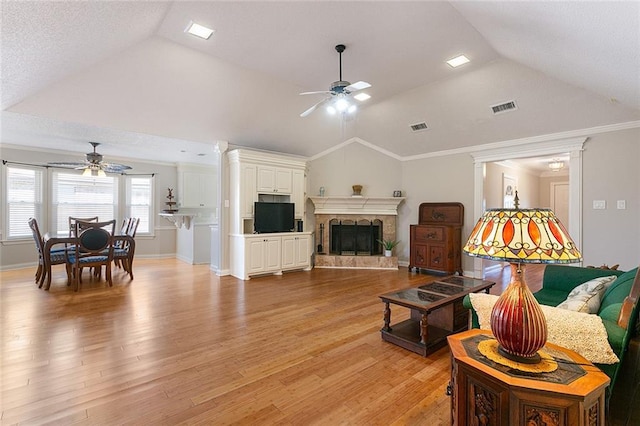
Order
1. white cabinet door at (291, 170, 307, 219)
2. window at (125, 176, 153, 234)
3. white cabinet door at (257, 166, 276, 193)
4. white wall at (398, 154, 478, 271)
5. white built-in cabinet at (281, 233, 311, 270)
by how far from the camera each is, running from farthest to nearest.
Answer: window at (125, 176, 153, 234) < white cabinet door at (291, 170, 307, 219) < white wall at (398, 154, 478, 271) < white built-in cabinet at (281, 233, 311, 270) < white cabinet door at (257, 166, 276, 193)

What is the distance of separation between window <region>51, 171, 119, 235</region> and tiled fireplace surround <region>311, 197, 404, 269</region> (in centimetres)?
520

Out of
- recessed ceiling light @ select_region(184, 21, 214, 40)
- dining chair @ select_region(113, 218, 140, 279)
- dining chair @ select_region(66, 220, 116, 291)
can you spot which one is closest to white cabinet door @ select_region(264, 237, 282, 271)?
dining chair @ select_region(113, 218, 140, 279)

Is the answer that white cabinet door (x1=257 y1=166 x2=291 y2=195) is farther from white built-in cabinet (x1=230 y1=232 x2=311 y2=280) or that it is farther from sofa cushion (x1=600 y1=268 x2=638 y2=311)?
sofa cushion (x1=600 y1=268 x2=638 y2=311)

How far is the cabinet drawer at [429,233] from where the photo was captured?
588cm

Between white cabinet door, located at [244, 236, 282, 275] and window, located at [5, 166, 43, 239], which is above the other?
window, located at [5, 166, 43, 239]

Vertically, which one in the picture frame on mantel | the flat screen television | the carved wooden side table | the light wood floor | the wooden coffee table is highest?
the picture frame on mantel

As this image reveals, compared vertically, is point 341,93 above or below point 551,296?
above

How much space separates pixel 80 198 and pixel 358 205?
669cm

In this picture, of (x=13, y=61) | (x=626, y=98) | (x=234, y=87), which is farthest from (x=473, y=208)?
(x=13, y=61)

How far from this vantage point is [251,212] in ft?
18.7

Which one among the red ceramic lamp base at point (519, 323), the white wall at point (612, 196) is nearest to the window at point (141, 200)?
the red ceramic lamp base at point (519, 323)

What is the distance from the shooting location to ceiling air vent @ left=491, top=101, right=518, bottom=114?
470cm

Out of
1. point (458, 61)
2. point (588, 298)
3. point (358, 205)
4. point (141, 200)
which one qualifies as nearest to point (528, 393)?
point (588, 298)

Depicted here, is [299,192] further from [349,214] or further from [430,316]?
[430,316]
